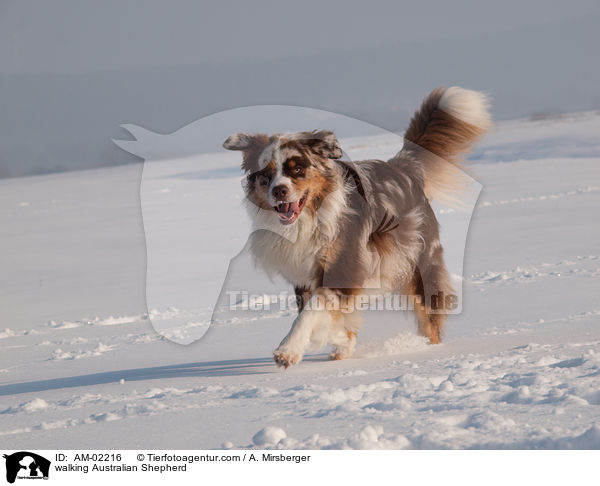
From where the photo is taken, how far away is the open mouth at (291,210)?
167 inches

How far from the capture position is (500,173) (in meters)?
15.3

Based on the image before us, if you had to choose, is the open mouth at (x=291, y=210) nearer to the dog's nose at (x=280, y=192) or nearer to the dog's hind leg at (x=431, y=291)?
the dog's nose at (x=280, y=192)

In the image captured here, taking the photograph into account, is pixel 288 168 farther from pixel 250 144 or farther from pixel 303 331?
pixel 303 331

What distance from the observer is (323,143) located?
434 cm

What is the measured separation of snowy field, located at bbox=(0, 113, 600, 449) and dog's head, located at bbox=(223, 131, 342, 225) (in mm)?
591

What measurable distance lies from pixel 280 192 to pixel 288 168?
15cm

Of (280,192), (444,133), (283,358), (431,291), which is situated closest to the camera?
(283,358)

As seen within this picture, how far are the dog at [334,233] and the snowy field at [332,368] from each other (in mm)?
228

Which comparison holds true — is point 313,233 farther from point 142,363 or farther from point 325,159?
point 142,363

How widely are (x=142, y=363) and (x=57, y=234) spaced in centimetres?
875
